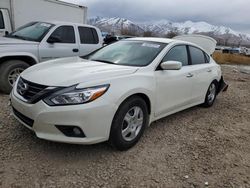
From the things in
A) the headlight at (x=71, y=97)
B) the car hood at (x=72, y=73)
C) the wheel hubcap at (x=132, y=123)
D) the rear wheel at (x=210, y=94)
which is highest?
the car hood at (x=72, y=73)

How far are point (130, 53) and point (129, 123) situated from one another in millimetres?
1292

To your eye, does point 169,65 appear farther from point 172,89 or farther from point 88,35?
point 88,35

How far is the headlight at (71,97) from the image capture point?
2.84 m

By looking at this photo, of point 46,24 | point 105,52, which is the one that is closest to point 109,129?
point 105,52

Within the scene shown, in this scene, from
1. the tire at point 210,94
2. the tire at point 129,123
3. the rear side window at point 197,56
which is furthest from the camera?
the tire at point 210,94

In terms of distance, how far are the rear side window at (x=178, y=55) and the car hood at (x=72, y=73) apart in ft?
2.74

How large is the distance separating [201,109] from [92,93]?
343 cm

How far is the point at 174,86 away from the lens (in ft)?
13.4

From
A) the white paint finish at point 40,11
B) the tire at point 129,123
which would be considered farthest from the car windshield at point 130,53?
the white paint finish at point 40,11

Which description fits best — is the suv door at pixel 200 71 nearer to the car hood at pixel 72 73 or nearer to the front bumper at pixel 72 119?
the car hood at pixel 72 73

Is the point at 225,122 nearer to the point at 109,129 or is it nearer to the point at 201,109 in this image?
the point at 201,109

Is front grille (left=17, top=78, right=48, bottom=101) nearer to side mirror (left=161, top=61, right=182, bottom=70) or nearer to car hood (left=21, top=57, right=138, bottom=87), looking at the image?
car hood (left=21, top=57, right=138, bottom=87)

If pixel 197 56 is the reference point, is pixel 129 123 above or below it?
below

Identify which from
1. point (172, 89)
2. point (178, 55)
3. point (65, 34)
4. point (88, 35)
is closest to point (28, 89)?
point (172, 89)
